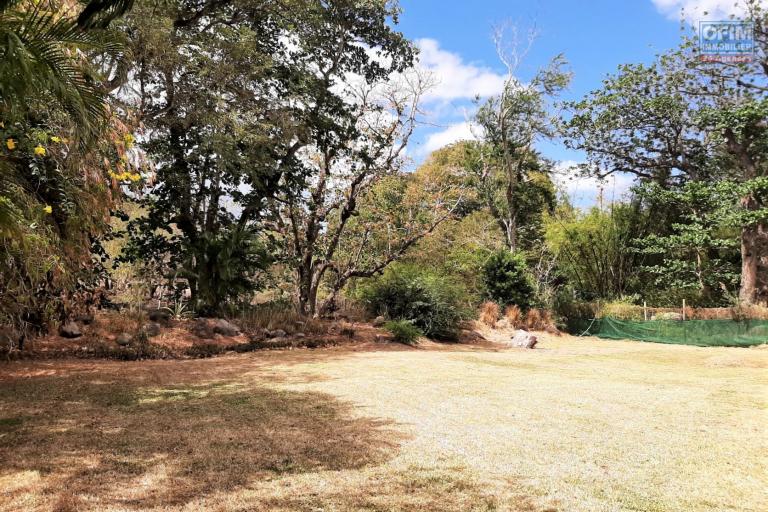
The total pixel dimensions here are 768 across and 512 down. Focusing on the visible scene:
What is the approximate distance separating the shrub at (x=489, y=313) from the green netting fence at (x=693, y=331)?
157 inches

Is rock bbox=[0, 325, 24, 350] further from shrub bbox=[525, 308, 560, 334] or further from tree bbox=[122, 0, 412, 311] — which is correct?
shrub bbox=[525, 308, 560, 334]

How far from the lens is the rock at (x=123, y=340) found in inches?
329

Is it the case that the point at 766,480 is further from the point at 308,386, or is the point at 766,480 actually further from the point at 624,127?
the point at 624,127

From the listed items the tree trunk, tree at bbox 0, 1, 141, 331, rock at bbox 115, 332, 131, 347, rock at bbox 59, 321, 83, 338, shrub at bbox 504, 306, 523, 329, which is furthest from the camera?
the tree trunk

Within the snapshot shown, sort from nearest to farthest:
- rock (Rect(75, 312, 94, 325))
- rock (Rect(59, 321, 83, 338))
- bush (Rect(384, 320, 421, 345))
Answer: rock (Rect(59, 321, 83, 338)) < rock (Rect(75, 312, 94, 325)) < bush (Rect(384, 320, 421, 345))

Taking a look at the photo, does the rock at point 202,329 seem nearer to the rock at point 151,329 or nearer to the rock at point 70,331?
the rock at point 151,329

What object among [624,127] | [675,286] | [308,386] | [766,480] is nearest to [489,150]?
[624,127]

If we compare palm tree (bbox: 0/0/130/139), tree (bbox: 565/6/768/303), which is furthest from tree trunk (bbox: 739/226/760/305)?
palm tree (bbox: 0/0/130/139)

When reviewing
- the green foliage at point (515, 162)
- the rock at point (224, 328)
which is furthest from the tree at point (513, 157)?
the rock at point (224, 328)

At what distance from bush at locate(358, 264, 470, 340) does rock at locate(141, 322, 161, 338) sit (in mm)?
6156

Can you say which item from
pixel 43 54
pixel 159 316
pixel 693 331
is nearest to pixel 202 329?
pixel 159 316

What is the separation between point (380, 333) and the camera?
12172 mm

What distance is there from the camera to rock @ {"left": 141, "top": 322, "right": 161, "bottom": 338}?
8.89 metres

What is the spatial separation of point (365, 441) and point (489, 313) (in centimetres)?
1318
